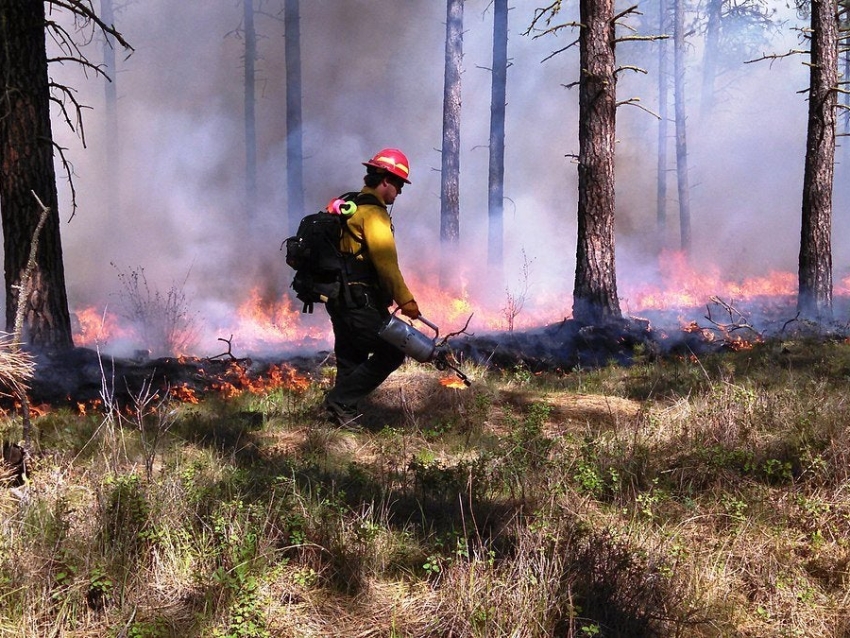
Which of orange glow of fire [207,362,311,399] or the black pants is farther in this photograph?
orange glow of fire [207,362,311,399]

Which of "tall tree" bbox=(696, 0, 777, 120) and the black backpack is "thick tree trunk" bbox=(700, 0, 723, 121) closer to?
"tall tree" bbox=(696, 0, 777, 120)

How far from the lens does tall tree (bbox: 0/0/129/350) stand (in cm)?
616

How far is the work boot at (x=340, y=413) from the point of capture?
5.48 meters

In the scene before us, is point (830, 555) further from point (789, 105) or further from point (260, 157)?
point (789, 105)

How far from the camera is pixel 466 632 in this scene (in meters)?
2.49

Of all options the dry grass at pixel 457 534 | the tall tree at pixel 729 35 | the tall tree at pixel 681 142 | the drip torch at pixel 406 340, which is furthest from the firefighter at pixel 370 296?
the tall tree at pixel 729 35

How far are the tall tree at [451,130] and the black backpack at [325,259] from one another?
9675 mm

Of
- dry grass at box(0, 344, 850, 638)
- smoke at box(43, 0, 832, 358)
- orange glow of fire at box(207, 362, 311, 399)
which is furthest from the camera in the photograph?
smoke at box(43, 0, 832, 358)

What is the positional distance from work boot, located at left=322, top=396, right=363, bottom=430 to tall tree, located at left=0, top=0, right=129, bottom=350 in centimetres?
284

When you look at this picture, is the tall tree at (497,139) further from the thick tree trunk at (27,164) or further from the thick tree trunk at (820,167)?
the thick tree trunk at (27,164)

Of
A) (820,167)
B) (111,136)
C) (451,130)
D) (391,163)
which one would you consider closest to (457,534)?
(391,163)

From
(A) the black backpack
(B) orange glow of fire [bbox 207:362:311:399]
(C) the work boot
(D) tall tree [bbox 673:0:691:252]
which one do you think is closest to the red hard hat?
(A) the black backpack

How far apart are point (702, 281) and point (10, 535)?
18.3 m

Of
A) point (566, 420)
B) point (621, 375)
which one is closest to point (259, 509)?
point (566, 420)
